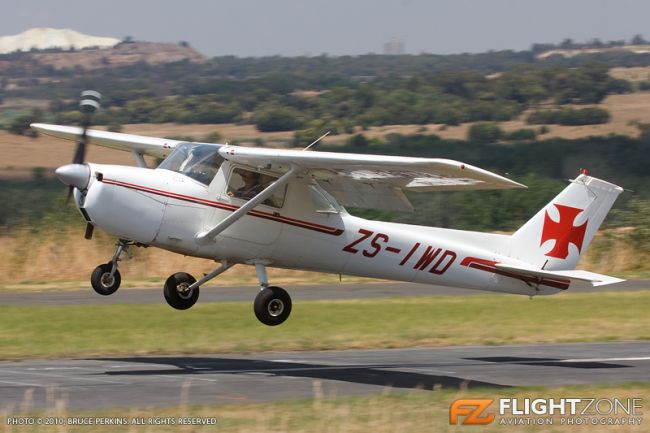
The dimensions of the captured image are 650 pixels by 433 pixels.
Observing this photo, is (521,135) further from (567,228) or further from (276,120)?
(567,228)

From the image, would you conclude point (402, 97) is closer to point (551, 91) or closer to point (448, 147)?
point (551, 91)

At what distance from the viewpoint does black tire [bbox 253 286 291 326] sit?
15648 millimetres

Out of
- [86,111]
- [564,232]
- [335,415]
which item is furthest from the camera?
[564,232]

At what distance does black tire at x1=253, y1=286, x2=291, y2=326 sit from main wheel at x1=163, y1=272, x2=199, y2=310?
136cm

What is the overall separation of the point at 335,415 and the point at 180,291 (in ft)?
16.3

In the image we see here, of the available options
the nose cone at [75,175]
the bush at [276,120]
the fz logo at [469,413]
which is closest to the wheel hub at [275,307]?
the nose cone at [75,175]

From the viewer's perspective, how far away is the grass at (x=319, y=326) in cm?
1917

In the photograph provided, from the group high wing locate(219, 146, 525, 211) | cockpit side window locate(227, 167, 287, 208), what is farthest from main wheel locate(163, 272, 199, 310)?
high wing locate(219, 146, 525, 211)

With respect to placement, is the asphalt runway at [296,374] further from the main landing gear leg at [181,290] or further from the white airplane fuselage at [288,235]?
the white airplane fuselage at [288,235]

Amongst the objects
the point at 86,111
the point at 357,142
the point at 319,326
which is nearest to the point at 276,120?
the point at 357,142

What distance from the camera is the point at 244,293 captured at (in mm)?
27281

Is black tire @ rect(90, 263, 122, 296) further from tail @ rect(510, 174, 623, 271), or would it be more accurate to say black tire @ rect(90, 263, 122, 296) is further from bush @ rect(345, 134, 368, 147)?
bush @ rect(345, 134, 368, 147)

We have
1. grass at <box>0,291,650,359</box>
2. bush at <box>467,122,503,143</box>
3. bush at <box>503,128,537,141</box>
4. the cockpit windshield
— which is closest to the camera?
the cockpit windshield

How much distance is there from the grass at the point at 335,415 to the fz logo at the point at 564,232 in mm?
3780
